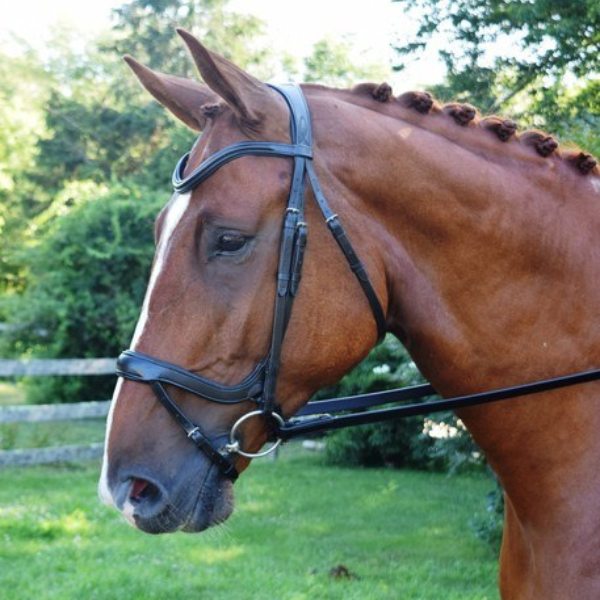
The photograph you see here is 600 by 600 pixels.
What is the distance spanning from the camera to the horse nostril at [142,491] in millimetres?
2061

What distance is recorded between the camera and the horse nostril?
2061mm

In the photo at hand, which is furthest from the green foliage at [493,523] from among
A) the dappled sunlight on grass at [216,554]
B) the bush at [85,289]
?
the bush at [85,289]

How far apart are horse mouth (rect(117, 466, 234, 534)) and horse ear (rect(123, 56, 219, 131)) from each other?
3.48 ft

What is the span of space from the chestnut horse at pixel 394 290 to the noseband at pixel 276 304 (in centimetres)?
2

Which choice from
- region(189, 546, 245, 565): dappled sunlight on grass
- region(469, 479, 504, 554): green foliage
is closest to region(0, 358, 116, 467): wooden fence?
region(189, 546, 245, 565): dappled sunlight on grass

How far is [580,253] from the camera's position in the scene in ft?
7.81

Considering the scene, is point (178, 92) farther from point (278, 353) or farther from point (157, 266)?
point (278, 353)

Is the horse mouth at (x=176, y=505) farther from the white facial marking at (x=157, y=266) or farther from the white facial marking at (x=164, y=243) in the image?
the white facial marking at (x=164, y=243)

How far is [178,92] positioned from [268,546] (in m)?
5.09

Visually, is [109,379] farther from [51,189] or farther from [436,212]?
[51,189]

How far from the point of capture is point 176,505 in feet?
6.82

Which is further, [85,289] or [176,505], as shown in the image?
[85,289]

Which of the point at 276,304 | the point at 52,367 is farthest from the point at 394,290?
the point at 52,367

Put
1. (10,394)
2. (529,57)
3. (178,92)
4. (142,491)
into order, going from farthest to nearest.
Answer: (10,394)
(529,57)
(178,92)
(142,491)
